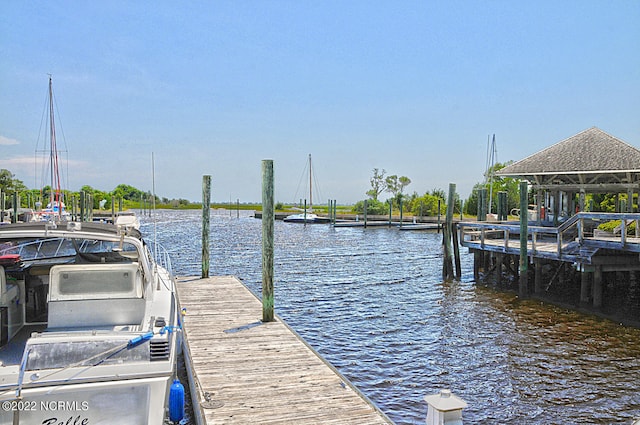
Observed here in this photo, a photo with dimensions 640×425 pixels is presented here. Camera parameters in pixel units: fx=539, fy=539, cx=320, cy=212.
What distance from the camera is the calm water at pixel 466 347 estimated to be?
31.0 feet

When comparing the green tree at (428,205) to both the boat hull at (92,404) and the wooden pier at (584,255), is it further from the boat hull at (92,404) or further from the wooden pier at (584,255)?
the boat hull at (92,404)

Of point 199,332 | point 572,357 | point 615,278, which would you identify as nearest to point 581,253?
point 615,278

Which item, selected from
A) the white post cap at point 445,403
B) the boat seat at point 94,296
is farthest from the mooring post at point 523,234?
the boat seat at point 94,296

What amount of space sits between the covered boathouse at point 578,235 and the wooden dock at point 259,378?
1025 cm

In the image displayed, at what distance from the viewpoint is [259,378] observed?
7.88 meters

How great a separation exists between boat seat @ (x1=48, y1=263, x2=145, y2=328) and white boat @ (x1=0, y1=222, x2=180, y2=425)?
0.01 meters

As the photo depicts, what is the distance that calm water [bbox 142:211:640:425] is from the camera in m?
9.45

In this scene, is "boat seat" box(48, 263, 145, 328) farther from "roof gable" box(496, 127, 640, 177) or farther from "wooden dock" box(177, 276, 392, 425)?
"roof gable" box(496, 127, 640, 177)

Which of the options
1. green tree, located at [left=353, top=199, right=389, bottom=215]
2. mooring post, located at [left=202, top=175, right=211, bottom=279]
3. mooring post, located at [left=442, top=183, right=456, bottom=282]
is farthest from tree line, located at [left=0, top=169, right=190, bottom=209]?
green tree, located at [left=353, top=199, right=389, bottom=215]

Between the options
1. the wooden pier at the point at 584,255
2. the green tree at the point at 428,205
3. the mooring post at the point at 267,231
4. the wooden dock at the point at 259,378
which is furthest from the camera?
the green tree at the point at 428,205

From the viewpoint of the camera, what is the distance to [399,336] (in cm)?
1397

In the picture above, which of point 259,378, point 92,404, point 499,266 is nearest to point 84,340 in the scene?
point 92,404

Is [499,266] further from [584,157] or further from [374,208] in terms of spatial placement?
[374,208]

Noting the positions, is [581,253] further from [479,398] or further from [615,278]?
[479,398]
